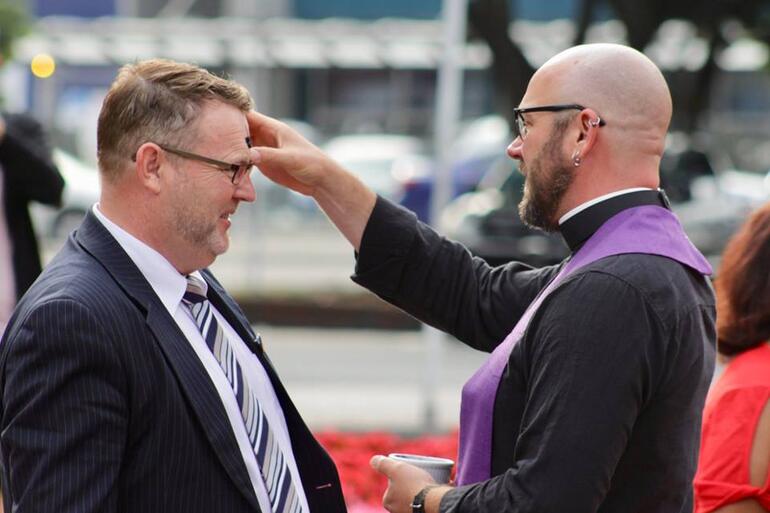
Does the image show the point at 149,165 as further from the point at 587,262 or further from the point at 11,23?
the point at 11,23

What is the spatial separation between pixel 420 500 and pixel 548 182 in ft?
2.30

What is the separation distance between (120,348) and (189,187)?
0.39 m

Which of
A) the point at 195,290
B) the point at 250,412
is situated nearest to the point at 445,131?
the point at 195,290

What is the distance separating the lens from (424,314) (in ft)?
10.5

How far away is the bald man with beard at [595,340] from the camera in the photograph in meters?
2.38

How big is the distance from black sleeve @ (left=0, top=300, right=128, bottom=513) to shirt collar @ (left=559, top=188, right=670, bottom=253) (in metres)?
0.97

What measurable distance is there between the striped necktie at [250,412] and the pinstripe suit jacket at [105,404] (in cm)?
10

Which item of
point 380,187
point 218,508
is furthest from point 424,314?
point 380,187

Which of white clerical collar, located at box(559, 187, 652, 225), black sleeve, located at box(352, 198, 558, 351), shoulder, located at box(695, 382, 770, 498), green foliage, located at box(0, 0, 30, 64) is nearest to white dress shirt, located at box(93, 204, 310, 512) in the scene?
black sleeve, located at box(352, 198, 558, 351)

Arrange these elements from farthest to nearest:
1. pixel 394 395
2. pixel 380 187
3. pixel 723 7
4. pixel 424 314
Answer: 1. pixel 380 187
2. pixel 723 7
3. pixel 394 395
4. pixel 424 314

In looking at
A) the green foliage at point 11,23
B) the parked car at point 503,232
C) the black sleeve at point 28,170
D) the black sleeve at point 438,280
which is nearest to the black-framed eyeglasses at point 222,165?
the black sleeve at point 438,280

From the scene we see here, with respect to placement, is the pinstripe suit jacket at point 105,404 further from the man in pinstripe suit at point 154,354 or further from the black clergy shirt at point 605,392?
the black clergy shirt at point 605,392

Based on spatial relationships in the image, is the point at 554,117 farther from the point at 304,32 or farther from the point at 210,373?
the point at 304,32

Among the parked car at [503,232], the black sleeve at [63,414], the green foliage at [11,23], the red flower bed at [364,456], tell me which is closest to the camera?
the black sleeve at [63,414]
